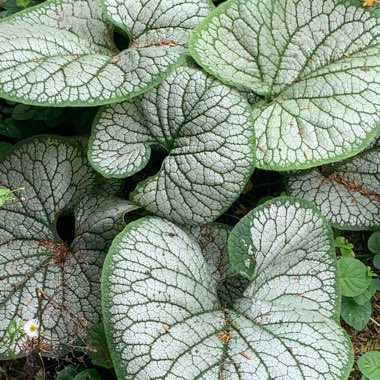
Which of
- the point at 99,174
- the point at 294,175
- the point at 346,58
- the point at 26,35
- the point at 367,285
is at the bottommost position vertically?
the point at 367,285

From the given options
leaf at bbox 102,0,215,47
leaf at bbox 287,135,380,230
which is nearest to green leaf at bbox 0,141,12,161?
leaf at bbox 102,0,215,47

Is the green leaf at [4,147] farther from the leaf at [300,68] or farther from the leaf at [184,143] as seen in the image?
the leaf at [300,68]

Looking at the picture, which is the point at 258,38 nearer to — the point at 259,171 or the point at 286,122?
the point at 286,122

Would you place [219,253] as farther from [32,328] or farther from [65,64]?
[65,64]

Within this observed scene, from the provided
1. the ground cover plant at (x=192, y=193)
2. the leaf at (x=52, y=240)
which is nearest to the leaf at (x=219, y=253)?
the ground cover plant at (x=192, y=193)

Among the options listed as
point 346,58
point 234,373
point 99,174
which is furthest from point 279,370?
point 346,58

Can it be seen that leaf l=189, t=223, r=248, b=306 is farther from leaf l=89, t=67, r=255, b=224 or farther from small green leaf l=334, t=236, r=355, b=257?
small green leaf l=334, t=236, r=355, b=257
